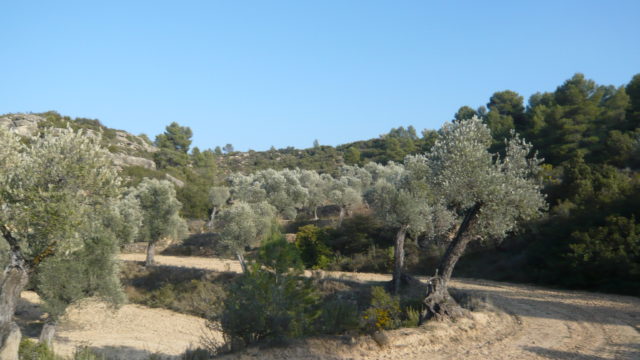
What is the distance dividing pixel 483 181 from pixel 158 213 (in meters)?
27.3

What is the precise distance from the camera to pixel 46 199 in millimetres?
11320

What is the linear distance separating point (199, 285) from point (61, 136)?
1813 cm

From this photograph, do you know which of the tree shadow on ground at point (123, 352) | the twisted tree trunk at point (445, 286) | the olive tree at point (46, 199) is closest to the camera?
the olive tree at point (46, 199)

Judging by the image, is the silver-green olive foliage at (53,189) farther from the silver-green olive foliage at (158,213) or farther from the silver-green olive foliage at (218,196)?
the silver-green olive foliage at (218,196)

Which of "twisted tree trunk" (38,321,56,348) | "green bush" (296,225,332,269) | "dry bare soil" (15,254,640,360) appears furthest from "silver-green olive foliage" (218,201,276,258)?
"twisted tree trunk" (38,321,56,348)

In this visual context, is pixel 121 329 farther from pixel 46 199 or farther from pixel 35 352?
pixel 46 199

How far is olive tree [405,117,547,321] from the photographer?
44.1ft

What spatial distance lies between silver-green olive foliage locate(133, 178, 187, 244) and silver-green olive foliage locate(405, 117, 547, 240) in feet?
82.1

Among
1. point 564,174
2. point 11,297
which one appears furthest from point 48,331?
point 564,174

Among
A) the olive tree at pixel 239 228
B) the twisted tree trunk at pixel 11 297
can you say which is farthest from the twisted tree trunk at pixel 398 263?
the twisted tree trunk at pixel 11 297

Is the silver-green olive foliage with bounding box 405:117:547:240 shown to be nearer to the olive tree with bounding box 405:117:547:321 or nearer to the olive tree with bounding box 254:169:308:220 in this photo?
the olive tree with bounding box 405:117:547:321

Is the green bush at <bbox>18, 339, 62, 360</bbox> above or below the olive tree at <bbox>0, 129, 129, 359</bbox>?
below

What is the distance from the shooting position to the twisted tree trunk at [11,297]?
1048cm

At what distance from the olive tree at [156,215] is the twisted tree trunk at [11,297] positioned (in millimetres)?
21233
